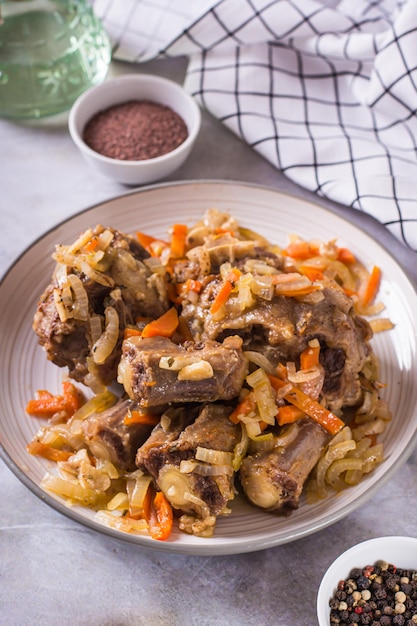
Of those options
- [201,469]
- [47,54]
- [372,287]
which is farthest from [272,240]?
[47,54]

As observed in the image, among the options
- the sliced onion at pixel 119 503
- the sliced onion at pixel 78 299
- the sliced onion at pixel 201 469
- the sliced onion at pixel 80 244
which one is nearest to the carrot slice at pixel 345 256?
the sliced onion at pixel 80 244

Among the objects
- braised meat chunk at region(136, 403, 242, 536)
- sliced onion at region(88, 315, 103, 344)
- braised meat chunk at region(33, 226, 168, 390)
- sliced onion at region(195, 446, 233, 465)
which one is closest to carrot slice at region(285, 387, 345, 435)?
braised meat chunk at region(136, 403, 242, 536)

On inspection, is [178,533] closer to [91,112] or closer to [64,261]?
[64,261]

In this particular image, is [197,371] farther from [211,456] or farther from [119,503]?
[119,503]

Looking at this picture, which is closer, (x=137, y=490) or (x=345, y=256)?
(x=137, y=490)

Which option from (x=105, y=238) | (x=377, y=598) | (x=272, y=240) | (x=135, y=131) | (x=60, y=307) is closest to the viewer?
(x=377, y=598)
